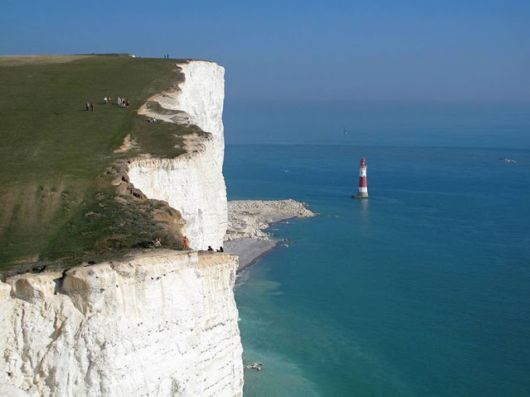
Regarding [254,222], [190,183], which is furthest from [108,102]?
[254,222]

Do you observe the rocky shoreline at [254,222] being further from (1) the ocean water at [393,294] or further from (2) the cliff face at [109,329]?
(2) the cliff face at [109,329]

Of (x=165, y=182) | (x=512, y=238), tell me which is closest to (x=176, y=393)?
(x=165, y=182)

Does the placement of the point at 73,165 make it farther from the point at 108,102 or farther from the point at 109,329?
the point at 108,102

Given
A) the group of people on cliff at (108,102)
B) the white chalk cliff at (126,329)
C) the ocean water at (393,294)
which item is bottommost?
the ocean water at (393,294)

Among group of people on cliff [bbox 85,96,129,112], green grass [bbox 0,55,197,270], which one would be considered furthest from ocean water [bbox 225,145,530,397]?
group of people on cliff [bbox 85,96,129,112]

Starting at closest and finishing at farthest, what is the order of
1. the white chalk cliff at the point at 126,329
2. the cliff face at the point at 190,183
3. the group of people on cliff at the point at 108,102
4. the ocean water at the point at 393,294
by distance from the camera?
the white chalk cliff at the point at 126,329, the cliff face at the point at 190,183, the ocean water at the point at 393,294, the group of people on cliff at the point at 108,102

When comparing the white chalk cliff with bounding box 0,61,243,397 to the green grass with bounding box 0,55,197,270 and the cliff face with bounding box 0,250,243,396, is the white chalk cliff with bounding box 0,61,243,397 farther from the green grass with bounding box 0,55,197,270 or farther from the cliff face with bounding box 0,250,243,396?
the green grass with bounding box 0,55,197,270

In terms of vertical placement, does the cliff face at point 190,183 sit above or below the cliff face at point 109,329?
above

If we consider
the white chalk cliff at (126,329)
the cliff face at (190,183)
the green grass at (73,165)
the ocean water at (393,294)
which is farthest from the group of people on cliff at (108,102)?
the white chalk cliff at (126,329)
